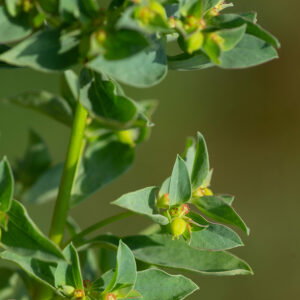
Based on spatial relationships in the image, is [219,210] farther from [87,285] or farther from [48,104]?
[48,104]

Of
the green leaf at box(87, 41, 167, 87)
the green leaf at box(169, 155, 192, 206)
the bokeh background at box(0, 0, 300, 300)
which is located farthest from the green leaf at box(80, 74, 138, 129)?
the bokeh background at box(0, 0, 300, 300)

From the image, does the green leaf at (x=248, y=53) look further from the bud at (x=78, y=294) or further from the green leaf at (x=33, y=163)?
the green leaf at (x=33, y=163)

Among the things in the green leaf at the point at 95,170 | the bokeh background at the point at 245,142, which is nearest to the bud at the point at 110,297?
the green leaf at the point at 95,170

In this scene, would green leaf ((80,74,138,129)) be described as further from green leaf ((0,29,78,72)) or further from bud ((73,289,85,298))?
bud ((73,289,85,298))

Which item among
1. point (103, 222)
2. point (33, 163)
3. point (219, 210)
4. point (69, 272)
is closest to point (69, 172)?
point (103, 222)

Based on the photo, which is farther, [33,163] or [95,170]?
[33,163]

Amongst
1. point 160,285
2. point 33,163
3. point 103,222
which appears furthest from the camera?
point 33,163
